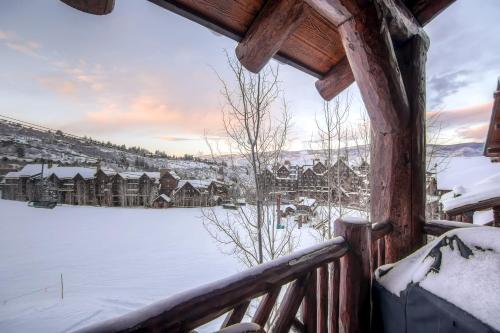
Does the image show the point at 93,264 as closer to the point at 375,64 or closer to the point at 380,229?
the point at 380,229

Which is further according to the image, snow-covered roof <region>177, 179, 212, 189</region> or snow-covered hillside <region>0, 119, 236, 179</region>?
snow-covered roof <region>177, 179, 212, 189</region>

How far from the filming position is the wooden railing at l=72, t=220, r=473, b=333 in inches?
30.7

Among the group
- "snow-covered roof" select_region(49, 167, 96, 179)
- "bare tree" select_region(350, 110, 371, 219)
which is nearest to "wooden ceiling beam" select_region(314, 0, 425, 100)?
"bare tree" select_region(350, 110, 371, 219)

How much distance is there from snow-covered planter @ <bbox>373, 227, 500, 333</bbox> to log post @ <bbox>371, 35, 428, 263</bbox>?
0.54 meters

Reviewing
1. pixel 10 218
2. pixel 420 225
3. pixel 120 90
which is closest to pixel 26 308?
pixel 120 90

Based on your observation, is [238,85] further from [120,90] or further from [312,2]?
[120,90]

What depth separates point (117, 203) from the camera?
34188 mm

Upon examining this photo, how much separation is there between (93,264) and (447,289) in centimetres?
1992

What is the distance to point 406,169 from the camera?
2016 mm


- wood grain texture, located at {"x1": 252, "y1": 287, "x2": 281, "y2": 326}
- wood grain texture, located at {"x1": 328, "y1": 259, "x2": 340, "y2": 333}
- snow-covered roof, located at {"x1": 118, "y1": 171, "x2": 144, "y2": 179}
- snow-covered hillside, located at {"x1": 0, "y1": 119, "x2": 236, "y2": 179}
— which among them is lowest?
wood grain texture, located at {"x1": 328, "y1": 259, "x2": 340, "y2": 333}

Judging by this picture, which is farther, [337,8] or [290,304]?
[337,8]

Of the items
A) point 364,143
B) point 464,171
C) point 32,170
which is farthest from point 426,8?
point 32,170

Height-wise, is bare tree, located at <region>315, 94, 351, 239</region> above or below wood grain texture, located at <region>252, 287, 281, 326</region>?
above

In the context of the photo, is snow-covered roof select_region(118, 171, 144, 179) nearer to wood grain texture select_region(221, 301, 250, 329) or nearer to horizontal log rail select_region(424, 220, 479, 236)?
horizontal log rail select_region(424, 220, 479, 236)
